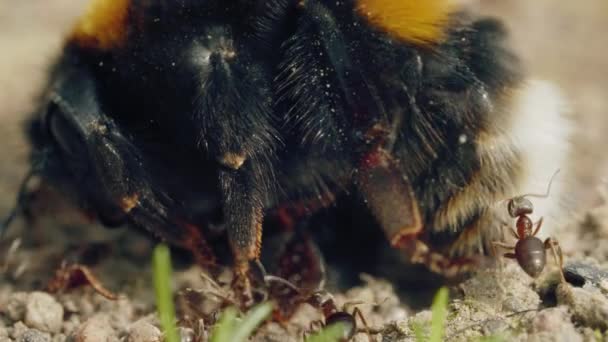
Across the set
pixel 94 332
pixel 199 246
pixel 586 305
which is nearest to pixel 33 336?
pixel 94 332

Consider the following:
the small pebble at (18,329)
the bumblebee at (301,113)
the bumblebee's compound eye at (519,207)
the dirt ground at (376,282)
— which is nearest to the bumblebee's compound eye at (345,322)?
the dirt ground at (376,282)

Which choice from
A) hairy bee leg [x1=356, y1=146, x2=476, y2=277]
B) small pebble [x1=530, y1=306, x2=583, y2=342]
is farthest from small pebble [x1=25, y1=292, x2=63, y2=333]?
small pebble [x1=530, y1=306, x2=583, y2=342]

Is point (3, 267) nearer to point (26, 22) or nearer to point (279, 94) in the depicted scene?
point (279, 94)

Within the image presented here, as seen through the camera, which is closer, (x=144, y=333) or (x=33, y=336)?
(x=144, y=333)

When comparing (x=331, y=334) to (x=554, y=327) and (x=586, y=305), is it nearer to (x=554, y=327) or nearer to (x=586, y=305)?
(x=554, y=327)

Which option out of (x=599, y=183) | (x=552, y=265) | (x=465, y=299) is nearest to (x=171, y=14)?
(x=465, y=299)
